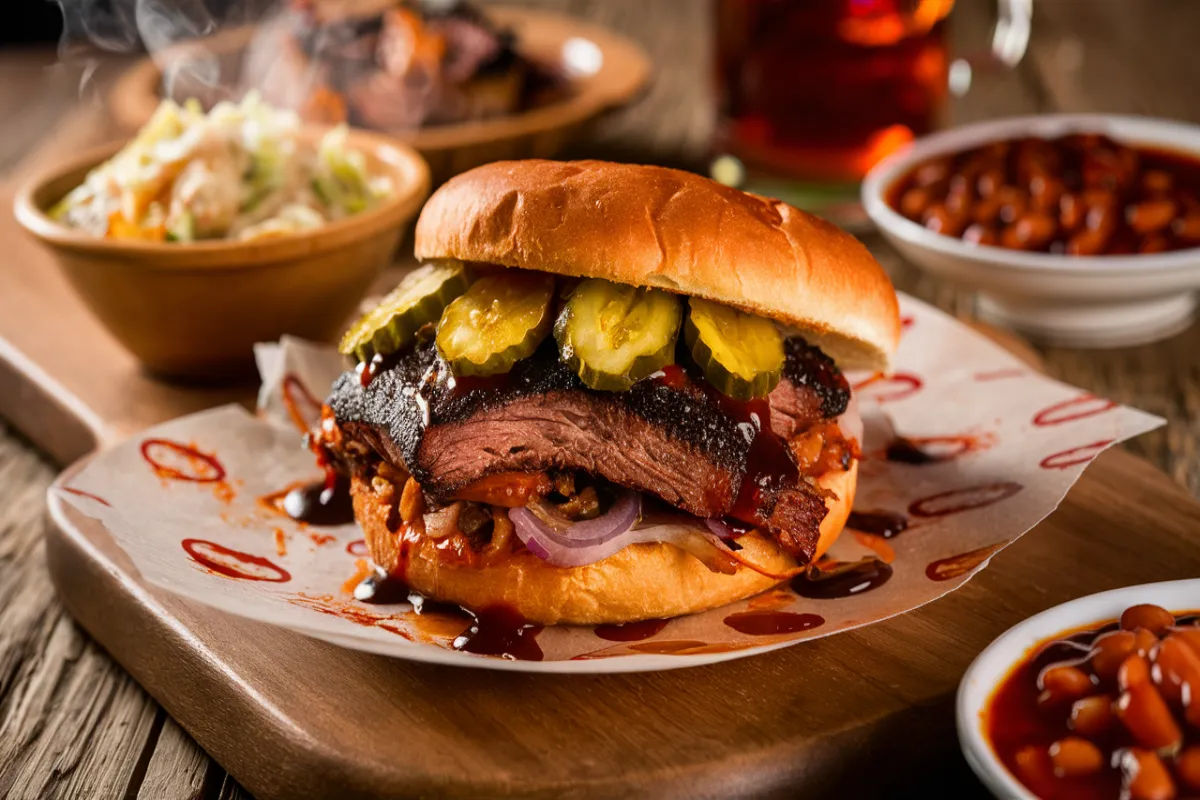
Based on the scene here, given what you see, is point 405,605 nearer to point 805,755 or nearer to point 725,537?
point 725,537

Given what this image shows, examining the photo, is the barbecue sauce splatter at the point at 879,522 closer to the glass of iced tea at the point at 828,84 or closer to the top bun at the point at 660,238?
the top bun at the point at 660,238

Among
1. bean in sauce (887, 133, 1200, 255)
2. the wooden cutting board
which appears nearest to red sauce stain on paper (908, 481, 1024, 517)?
the wooden cutting board

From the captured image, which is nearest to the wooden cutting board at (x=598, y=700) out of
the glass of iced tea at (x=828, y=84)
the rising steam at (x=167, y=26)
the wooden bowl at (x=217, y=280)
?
the wooden bowl at (x=217, y=280)

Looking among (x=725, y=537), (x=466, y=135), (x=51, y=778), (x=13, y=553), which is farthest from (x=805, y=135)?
(x=51, y=778)

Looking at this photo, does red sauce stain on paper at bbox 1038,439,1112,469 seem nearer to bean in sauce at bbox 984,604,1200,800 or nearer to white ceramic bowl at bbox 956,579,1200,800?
white ceramic bowl at bbox 956,579,1200,800

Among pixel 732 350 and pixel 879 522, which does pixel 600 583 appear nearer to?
pixel 732 350

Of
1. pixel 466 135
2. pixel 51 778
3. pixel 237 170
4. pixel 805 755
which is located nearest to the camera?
pixel 805 755
